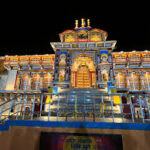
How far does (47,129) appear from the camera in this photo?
4191mm

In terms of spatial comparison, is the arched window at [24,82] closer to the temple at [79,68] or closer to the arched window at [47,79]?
the temple at [79,68]

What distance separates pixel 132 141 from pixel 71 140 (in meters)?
1.79

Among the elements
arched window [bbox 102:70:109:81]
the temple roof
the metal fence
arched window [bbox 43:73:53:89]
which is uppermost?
the temple roof

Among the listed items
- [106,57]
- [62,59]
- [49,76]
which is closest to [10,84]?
[49,76]

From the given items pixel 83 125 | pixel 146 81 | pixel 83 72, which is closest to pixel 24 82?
pixel 83 72

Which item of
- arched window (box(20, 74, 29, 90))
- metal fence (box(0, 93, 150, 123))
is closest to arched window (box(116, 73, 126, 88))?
metal fence (box(0, 93, 150, 123))

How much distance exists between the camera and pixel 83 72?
56.3ft

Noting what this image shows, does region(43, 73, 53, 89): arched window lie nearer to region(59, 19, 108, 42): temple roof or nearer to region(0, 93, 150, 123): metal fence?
region(59, 19, 108, 42): temple roof

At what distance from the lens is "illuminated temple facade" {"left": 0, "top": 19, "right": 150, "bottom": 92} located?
48.6 ft

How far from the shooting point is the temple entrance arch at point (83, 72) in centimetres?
1622

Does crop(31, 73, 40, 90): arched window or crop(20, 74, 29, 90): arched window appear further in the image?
crop(31, 73, 40, 90): arched window

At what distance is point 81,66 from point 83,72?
2.88 ft

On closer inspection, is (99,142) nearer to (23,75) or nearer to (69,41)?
(69,41)

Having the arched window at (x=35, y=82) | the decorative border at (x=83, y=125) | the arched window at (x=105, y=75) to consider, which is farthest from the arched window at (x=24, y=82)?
the decorative border at (x=83, y=125)
